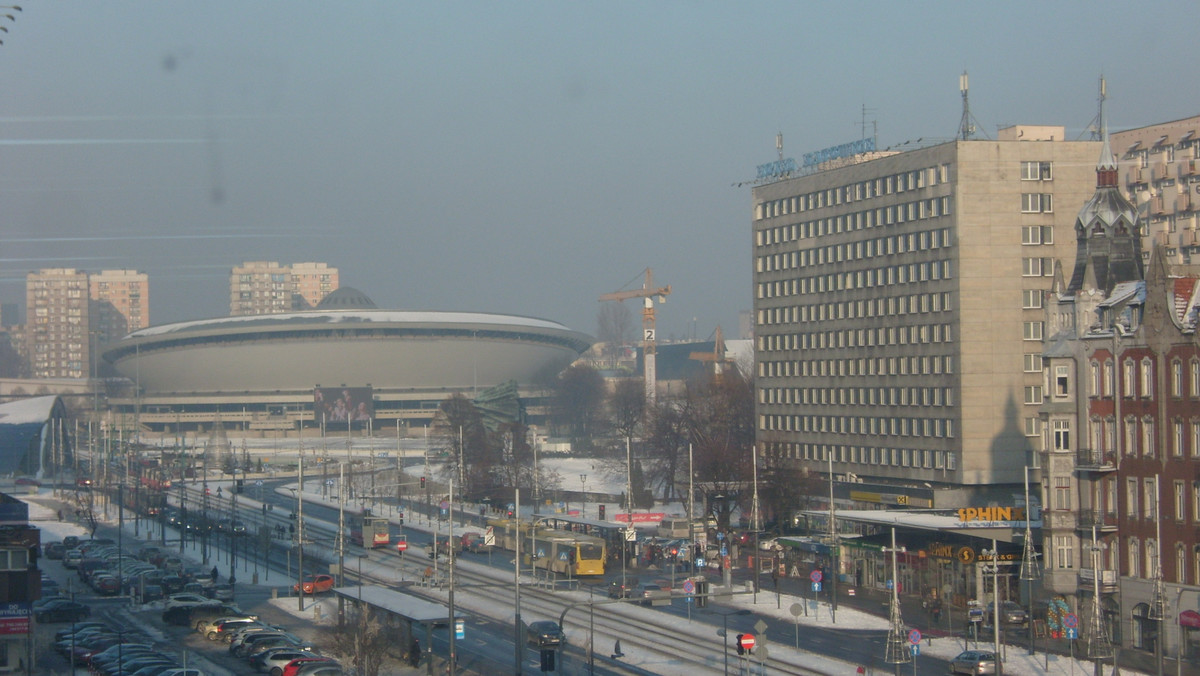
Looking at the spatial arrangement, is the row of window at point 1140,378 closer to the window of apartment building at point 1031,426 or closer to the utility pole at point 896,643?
the utility pole at point 896,643

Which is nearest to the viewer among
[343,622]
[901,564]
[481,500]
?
[343,622]

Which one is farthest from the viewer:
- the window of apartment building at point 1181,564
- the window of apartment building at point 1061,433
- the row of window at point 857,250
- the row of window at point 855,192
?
the row of window at point 857,250

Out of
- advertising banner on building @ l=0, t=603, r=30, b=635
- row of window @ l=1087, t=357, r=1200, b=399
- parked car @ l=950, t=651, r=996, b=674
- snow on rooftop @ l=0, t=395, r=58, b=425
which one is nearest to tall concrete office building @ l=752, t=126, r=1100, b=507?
row of window @ l=1087, t=357, r=1200, b=399

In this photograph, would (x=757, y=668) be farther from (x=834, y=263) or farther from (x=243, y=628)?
(x=834, y=263)

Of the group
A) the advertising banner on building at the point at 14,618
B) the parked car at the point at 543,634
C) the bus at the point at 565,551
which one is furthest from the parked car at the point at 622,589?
the advertising banner on building at the point at 14,618

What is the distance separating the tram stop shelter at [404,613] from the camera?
41594mm

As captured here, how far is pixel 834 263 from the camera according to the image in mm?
89000

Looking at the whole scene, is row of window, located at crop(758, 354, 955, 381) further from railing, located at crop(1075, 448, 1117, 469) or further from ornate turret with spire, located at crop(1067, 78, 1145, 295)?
railing, located at crop(1075, 448, 1117, 469)

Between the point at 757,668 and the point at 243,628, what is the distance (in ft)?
60.4

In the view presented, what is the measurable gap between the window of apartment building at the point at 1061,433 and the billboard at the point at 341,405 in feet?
502

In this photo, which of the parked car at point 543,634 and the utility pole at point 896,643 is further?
the parked car at point 543,634

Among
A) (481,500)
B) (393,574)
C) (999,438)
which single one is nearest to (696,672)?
(393,574)

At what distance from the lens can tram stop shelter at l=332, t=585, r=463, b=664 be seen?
136 feet

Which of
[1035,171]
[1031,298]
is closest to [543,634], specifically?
[1031,298]
